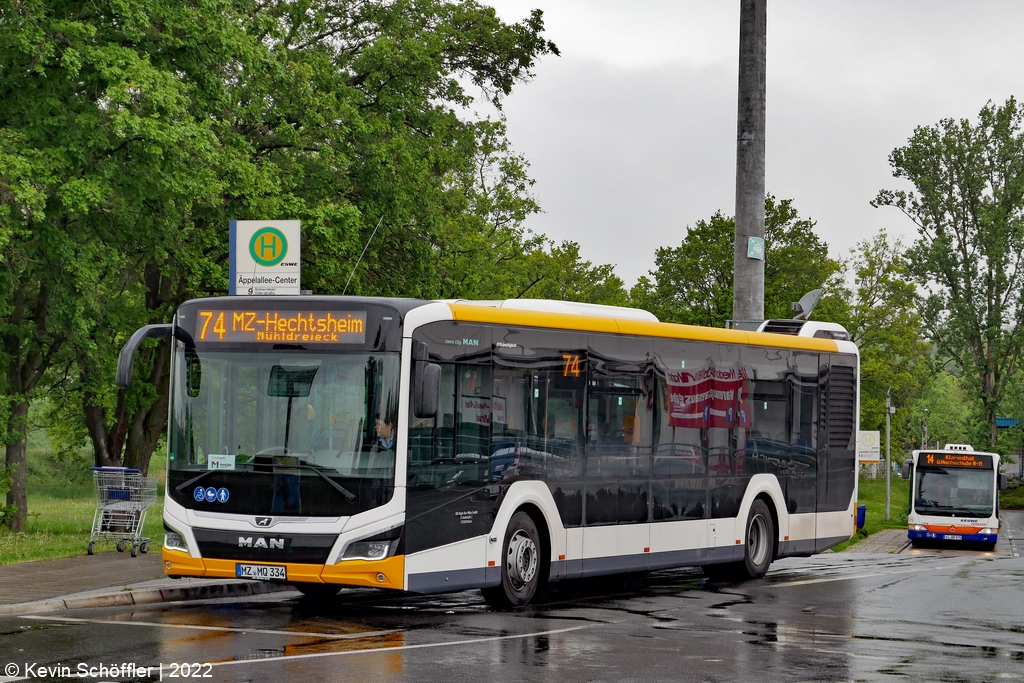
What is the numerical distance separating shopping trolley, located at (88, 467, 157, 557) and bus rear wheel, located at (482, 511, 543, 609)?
6189mm

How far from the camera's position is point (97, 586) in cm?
1472

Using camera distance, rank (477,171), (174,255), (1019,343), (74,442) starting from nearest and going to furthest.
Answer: (174,255), (74,442), (477,171), (1019,343)

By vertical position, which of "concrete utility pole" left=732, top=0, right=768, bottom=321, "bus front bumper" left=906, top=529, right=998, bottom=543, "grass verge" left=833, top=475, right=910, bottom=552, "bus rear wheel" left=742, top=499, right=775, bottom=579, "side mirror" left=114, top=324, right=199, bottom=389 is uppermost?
"concrete utility pole" left=732, top=0, right=768, bottom=321

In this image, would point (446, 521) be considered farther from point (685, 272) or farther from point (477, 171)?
point (685, 272)

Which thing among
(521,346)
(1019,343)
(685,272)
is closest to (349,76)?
(521,346)

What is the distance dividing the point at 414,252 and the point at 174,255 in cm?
617

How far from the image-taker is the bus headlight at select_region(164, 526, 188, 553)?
44.8 ft

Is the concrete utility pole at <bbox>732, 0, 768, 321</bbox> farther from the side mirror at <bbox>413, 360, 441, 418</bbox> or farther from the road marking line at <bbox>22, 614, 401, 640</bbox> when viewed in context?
the road marking line at <bbox>22, 614, 401, 640</bbox>

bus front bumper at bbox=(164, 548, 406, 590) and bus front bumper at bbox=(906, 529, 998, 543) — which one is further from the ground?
bus front bumper at bbox=(164, 548, 406, 590)

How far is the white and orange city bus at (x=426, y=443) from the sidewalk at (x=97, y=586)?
0.84 metres

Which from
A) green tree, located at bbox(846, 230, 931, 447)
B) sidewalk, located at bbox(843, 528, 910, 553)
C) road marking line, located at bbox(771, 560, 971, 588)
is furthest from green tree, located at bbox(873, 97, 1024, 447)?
road marking line, located at bbox(771, 560, 971, 588)

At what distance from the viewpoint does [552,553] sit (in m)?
15.1

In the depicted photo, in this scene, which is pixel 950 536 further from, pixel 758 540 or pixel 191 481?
pixel 191 481

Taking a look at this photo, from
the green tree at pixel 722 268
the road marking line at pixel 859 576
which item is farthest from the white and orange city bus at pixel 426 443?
the green tree at pixel 722 268
